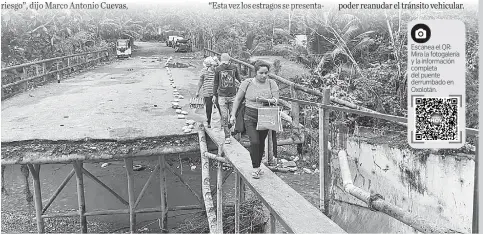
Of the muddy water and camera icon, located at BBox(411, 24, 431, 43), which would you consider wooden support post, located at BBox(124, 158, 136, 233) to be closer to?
the muddy water

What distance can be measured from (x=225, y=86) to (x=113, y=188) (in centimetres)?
733

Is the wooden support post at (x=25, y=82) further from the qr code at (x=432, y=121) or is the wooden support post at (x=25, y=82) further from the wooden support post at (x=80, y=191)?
the qr code at (x=432, y=121)

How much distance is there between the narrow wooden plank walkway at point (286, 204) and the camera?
3334mm

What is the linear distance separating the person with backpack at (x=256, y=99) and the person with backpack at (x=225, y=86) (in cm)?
120

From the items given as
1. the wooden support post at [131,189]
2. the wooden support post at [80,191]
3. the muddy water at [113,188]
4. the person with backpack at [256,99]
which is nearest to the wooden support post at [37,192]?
the wooden support post at [80,191]

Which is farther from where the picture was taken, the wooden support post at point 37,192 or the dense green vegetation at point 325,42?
the dense green vegetation at point 325,42

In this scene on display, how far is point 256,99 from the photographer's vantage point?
436cm

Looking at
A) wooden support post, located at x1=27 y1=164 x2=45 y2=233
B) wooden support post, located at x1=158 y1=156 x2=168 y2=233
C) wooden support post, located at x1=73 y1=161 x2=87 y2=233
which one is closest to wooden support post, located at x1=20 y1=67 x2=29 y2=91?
wooden support post, located at x1=27 y1=164 x2=45 y2=233

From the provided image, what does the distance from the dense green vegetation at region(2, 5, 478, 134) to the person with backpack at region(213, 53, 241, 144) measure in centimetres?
131

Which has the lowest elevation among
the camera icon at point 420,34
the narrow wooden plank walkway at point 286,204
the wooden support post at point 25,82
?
the narrow wooden plank walkway at point 286,204

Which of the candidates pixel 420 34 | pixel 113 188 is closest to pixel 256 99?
pixel 420 34

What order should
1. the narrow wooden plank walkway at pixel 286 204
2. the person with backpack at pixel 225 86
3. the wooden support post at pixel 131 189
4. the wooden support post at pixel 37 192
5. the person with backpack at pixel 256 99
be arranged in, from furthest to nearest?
1. the wooden support post at pixel 37 192
2. the wooden support post at pixel 131 189
3. the person with backpack at pixel 225 86
4. the person with backpack at pixel 256 99
5. the narrow wooden plank walkway at pixel 286 204

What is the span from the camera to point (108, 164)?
45.7ft

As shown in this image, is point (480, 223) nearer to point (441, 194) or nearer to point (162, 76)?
point (441, 194)
